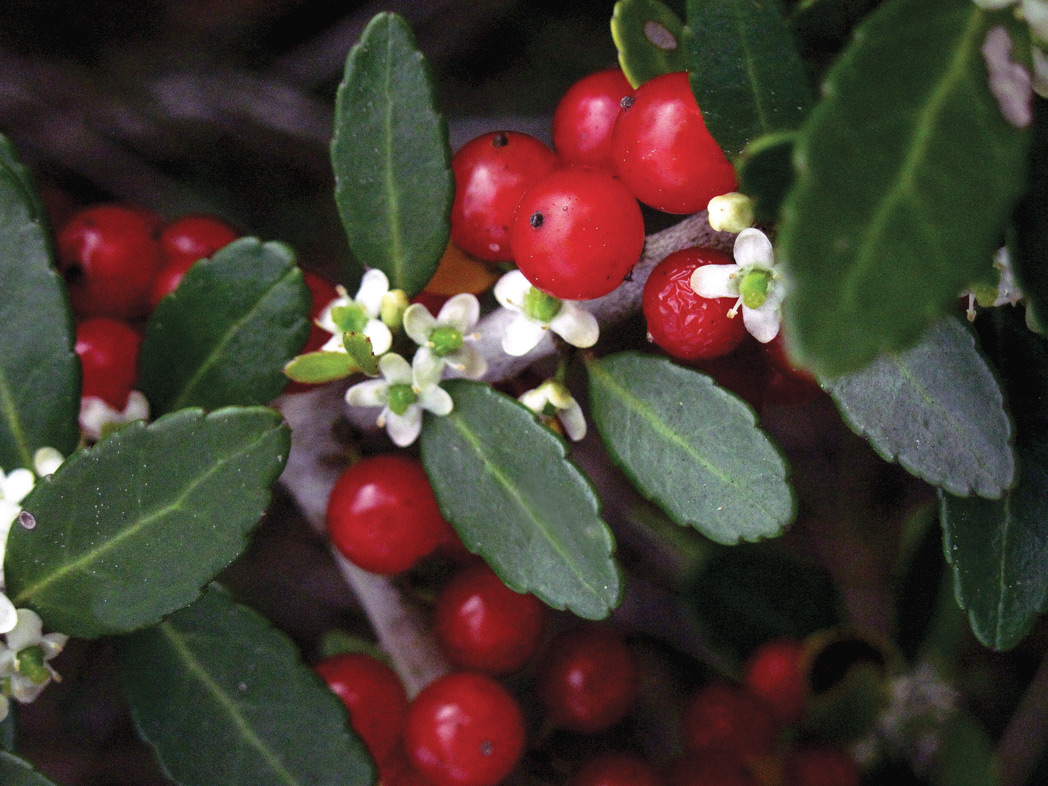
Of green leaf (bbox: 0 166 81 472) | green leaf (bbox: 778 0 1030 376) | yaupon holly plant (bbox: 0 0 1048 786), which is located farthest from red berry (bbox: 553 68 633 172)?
green leaf (bbox: 0 166 81 472)

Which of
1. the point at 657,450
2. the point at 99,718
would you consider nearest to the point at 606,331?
the point at 657,450

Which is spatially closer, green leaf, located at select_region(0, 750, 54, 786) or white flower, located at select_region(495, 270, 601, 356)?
green leaf, located at select_region(0, 750, 54, 786)

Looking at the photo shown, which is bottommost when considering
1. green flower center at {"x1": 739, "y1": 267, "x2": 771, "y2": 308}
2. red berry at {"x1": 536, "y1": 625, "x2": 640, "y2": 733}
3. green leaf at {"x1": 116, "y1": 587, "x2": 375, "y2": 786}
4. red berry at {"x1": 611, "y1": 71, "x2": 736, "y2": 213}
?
red berry at {"x1": 536, "y1": 625, "x2": 640, "y2": 733}

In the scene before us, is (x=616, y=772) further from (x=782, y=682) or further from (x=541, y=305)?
(x=541, y=305)

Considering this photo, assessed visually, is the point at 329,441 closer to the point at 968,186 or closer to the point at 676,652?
the point at 676,652

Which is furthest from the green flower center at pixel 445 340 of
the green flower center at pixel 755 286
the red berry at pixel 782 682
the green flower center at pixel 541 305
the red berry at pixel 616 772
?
the red berry at pixel 782 682

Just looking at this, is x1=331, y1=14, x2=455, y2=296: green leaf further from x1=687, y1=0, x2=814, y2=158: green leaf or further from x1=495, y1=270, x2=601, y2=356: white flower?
x1=687, y1=0, x2=814, y2=158: green leaf
